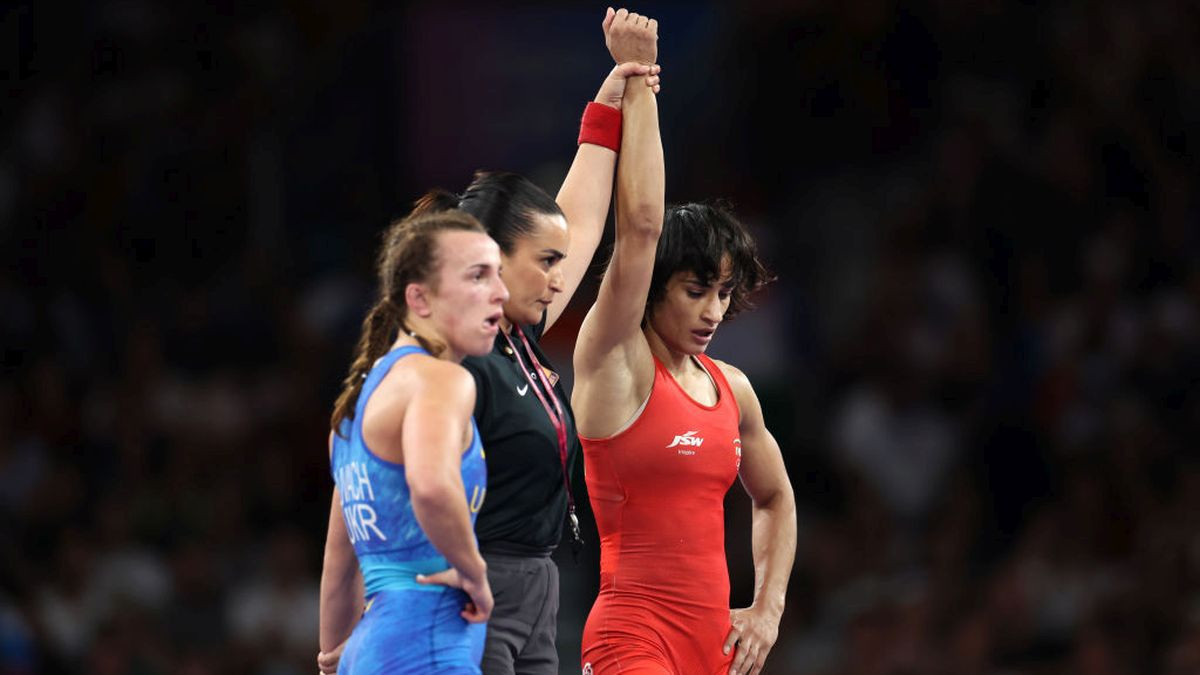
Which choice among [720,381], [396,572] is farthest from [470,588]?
[720,381]

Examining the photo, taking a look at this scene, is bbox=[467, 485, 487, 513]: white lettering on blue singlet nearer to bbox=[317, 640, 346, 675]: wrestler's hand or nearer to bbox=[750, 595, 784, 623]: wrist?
bbox=[317, 640, 346, 675]: wrestler's hand

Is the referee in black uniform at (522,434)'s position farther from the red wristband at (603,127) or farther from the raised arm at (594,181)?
the red wristband at (603,127)

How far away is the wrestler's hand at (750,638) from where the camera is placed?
388cm

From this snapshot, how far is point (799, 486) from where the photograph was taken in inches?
277

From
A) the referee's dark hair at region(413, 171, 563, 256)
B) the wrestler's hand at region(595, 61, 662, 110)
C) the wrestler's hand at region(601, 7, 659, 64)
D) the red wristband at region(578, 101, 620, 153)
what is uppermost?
the wrestler's hand at region(601, 7, 659, 64)

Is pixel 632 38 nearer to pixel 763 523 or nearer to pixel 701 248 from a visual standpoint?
pixel 701 248

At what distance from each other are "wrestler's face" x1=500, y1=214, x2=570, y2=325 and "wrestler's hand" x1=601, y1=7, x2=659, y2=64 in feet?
2.25

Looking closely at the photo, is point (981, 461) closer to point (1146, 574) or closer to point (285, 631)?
point (1146, 574)

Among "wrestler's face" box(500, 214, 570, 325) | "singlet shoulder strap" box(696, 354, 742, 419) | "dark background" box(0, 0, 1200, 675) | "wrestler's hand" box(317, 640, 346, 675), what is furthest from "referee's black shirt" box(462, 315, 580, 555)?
"dark background" box(0, 0, 1200, 675)

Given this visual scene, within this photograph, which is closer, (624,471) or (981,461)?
(624,471)

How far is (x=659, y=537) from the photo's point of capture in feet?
12.4

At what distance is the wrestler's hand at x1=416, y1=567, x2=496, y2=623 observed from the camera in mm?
2902

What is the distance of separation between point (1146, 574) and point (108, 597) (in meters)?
4.46

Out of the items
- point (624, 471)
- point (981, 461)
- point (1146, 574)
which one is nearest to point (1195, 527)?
point (1146, 574)
